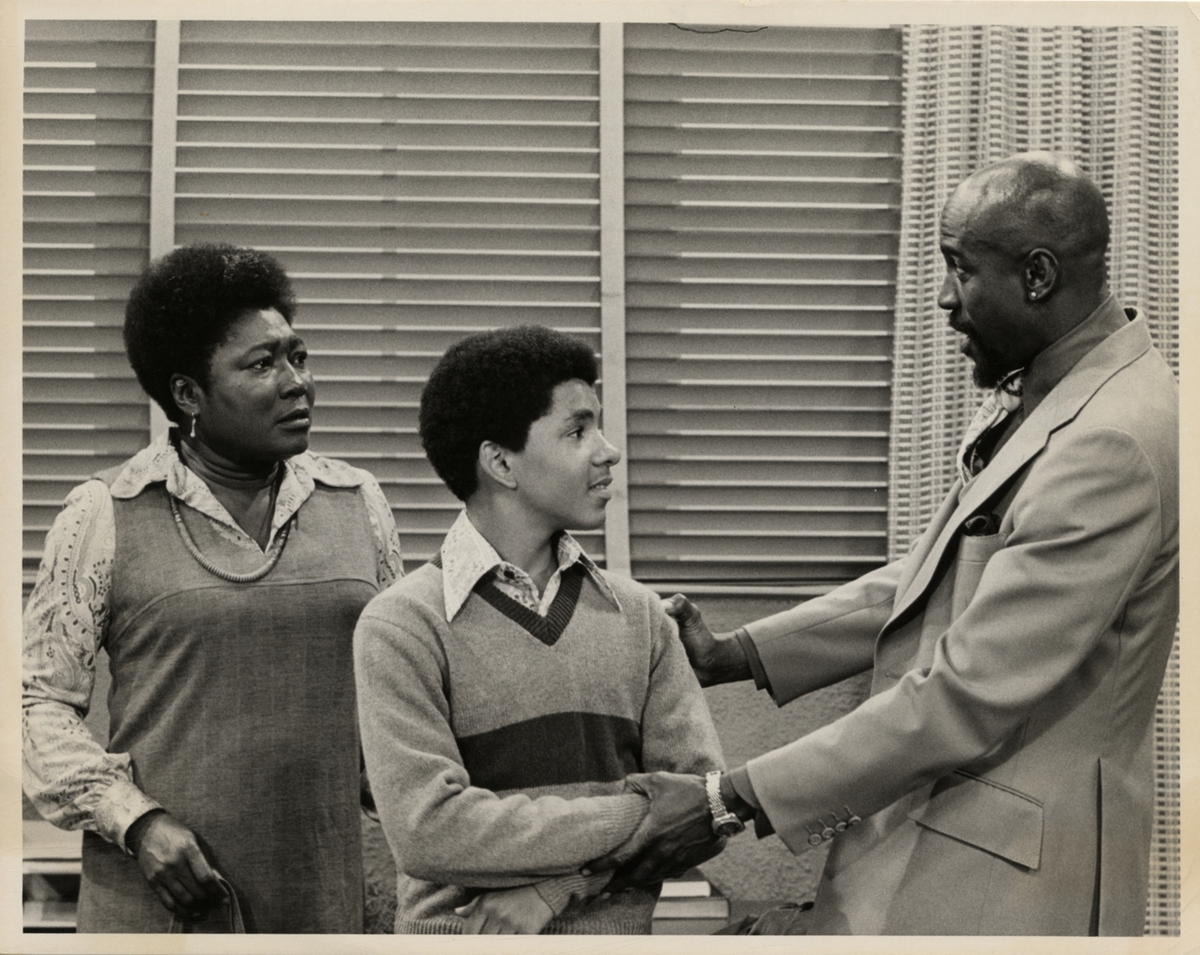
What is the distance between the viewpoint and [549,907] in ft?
7.54

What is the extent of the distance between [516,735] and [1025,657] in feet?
2.86

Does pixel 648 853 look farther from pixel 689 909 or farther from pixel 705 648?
pixel 689 909

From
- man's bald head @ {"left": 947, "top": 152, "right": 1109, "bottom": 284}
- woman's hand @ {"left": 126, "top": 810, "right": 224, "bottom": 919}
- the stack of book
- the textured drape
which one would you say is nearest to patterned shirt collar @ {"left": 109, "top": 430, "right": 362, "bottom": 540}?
woman's hand @ {"left": 126, "top": 810, "right": 224, "bottom": 919}

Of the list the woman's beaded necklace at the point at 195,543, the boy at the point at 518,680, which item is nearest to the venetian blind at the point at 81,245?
the woman's beaded necklace at the point at 195,543

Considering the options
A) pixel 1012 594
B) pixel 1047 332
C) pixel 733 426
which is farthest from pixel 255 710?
pixel 1047 332

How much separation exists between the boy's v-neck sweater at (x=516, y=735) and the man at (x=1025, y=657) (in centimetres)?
13

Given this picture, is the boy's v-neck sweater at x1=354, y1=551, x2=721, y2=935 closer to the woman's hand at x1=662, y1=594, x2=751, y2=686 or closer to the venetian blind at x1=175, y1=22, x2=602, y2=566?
the woman's hand at x1=662, y1=594, x2=751, y2=686

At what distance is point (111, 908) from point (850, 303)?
1940mm

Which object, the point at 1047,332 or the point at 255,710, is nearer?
the point at 1047,332

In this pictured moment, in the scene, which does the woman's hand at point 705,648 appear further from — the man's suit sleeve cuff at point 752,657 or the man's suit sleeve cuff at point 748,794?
the man's suit sleeve cuff at point 748,794

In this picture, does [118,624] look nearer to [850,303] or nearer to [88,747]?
[88,747]

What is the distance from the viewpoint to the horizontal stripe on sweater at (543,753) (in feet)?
7.64

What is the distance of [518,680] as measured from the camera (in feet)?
7.72

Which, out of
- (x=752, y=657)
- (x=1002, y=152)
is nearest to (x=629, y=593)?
(x=752, y=657)
